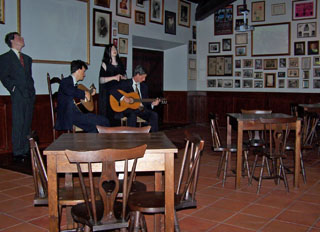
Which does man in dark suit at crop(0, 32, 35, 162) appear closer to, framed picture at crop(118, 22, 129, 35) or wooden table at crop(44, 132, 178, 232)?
framed picture at crop(118, 22, 129, 35)

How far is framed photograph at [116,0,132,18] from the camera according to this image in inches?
319

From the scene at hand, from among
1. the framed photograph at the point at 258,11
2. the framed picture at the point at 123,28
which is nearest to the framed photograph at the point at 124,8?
the framed picture at the point at 123,28

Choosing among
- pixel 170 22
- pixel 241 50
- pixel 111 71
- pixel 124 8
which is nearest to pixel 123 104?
pixel 111 71

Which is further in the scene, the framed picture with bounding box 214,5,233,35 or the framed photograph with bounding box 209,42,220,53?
the framed photograph with bounding box 209,42,220,53

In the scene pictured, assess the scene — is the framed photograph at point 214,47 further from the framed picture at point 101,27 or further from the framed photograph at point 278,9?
the framed picture at point 101,27

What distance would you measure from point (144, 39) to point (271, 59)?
10.4 ft

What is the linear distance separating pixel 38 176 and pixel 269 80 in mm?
8110

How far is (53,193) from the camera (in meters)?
2.41

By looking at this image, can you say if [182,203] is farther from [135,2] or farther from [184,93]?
[184,93]

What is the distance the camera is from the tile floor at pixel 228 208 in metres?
3.20

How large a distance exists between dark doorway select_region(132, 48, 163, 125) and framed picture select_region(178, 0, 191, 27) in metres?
1.00

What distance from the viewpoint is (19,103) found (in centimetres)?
563

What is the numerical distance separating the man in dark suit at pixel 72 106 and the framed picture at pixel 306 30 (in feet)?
19.8

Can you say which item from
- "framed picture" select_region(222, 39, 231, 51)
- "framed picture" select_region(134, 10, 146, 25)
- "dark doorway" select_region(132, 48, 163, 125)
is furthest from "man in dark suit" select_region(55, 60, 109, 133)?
"framed picture" select_region(222, 39, 231, 51)
